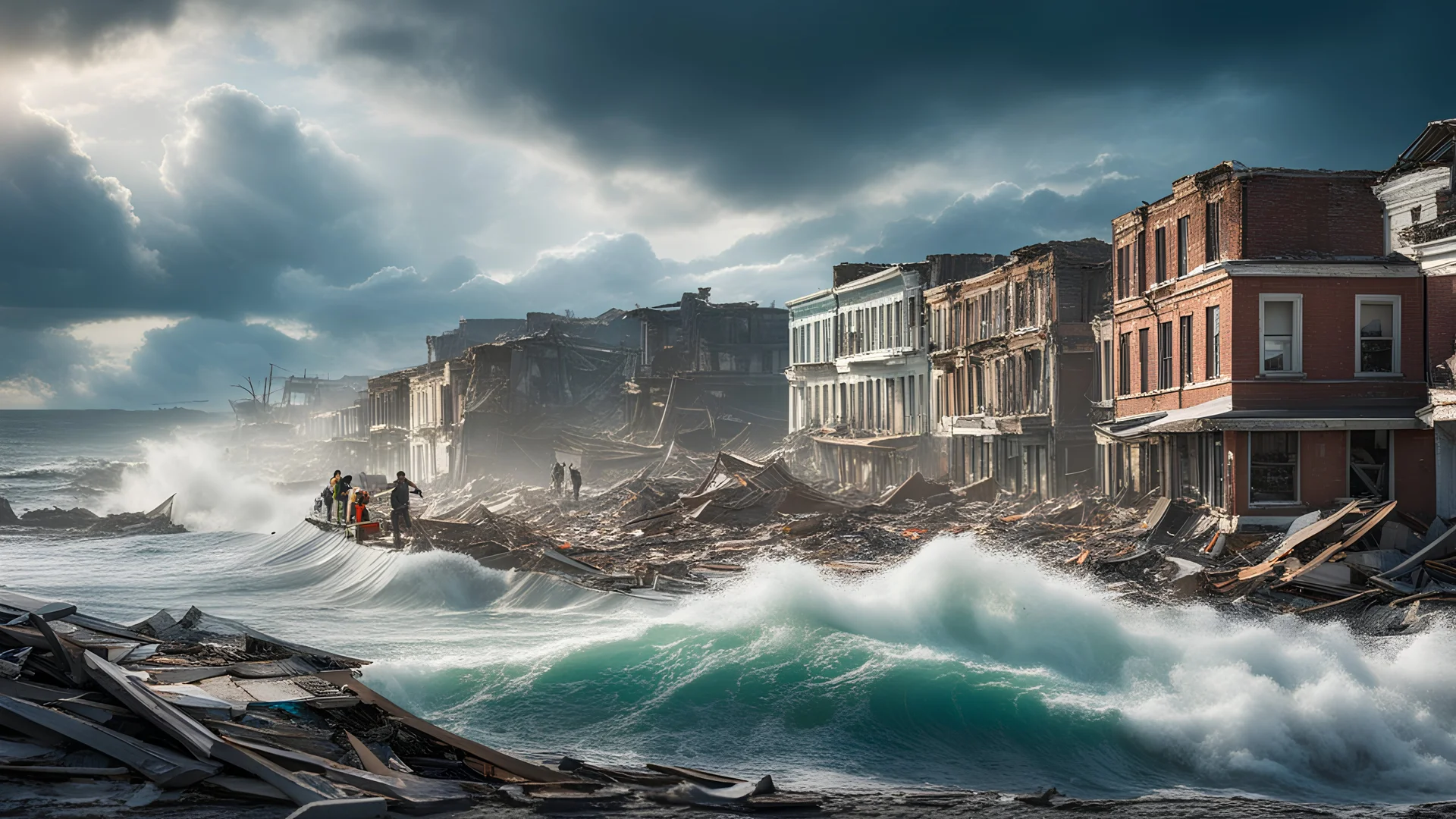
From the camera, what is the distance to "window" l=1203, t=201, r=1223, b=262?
28125 mm

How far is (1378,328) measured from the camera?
27297 mm

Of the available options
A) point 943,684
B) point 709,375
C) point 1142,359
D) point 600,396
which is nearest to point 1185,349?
point 1142,359

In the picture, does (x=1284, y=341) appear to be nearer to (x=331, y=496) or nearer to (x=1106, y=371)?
(x=1106, y=371)

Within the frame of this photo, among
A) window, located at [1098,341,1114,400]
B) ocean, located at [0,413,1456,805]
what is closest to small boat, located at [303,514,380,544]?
ocean, located at [0,413,1456,805]

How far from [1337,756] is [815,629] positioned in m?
8.68

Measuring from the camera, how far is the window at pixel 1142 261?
107ft

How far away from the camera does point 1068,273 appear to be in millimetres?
38875

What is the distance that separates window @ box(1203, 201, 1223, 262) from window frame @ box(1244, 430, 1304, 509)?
4470mm

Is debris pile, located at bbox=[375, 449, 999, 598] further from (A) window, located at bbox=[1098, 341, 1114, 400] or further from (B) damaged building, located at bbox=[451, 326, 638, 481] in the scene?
(B) damaged building, located at bbox=[451, 326, 638, 481]

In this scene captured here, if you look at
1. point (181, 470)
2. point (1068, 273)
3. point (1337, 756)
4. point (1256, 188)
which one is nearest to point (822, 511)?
point (1068, 273)

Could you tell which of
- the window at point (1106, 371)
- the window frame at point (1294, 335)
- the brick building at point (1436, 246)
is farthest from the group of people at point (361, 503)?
the brick building at point (1436, 246)

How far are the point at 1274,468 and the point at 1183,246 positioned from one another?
6378 mm

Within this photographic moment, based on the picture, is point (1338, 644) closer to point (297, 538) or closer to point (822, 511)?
point (822, 511)

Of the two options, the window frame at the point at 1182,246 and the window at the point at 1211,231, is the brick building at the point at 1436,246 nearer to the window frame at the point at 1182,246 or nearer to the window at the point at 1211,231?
the window at the point at 1211,231
